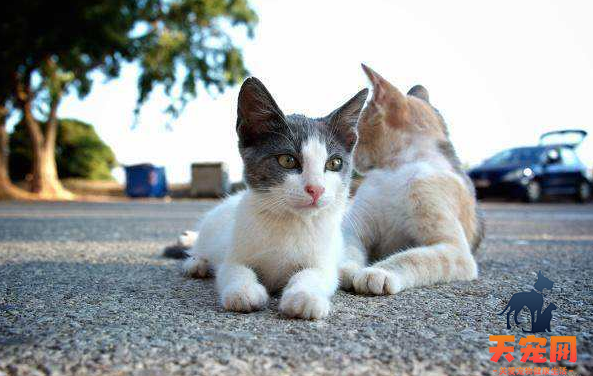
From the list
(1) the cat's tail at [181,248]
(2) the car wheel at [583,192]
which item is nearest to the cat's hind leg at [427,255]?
(1) the cat's tail at [181,248]

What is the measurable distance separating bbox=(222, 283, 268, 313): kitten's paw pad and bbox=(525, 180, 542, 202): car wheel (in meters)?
13.4

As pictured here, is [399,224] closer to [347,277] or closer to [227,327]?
[347,277]

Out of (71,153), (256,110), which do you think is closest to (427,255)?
(256,110)

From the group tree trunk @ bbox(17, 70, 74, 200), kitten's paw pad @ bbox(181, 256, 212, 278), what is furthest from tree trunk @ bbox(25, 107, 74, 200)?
kitten's paw pad @ bbox(181, 256, 212, 278)

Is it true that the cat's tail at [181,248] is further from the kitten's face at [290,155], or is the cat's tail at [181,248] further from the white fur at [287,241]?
the kitten's face at [290,155]

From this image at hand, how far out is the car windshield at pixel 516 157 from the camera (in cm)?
1349

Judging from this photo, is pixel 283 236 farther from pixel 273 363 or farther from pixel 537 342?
pixel 537 342

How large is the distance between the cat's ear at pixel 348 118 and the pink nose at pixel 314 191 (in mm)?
538

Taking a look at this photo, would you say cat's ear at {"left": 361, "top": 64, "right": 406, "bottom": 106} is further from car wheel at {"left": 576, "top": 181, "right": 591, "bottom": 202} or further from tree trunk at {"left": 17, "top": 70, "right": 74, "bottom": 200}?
tree trunk at {"left": 17, "top": 70, "right": 74, "bottom": 200}

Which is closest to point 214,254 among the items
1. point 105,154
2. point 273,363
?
point 273,363

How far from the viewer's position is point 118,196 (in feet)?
64.1

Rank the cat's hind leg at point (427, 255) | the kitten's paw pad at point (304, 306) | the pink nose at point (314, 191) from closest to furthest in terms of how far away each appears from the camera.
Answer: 1. the kitten's paw pad at point (304, 306)
2. the pink nose at point (314, 191)
3. the cat's hind leg at point (427, 255)

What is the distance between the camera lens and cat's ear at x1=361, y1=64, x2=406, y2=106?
348cm

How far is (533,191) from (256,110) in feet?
44.3
